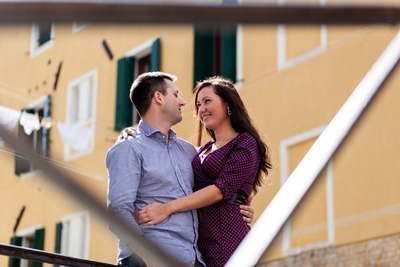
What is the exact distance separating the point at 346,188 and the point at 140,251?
6808 millimetres

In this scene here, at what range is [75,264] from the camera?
1.56m

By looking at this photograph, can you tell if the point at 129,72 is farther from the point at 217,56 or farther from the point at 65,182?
the point at 65,182

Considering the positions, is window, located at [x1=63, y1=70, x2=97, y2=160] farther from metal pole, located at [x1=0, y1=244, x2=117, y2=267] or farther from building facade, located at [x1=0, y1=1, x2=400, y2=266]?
metal pole, located at [x1=0, y1=244, x2=117, y2=267]

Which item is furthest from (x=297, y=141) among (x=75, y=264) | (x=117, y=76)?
(x=75, y=264)

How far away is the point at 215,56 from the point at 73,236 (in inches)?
104

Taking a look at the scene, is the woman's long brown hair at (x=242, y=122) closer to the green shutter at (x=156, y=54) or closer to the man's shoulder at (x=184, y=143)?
the man's shoulder at (x=184, y=143)

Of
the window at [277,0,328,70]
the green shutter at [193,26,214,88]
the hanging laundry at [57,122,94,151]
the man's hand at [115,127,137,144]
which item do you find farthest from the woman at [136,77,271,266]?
the hanging laundry at [57,122,94,151]

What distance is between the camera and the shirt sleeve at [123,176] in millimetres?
1811

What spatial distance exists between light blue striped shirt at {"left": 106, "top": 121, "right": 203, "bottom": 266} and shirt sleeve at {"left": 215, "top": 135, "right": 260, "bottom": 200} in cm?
6

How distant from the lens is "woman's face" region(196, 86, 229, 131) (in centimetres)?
209

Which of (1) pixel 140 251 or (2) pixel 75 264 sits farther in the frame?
(2) pixel 75 264

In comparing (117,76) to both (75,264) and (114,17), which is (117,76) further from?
(114,17)

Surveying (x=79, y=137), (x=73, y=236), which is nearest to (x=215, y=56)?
(x=79, y=137)

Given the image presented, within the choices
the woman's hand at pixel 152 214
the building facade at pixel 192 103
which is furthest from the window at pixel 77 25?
the building facade at pixel 192 103
